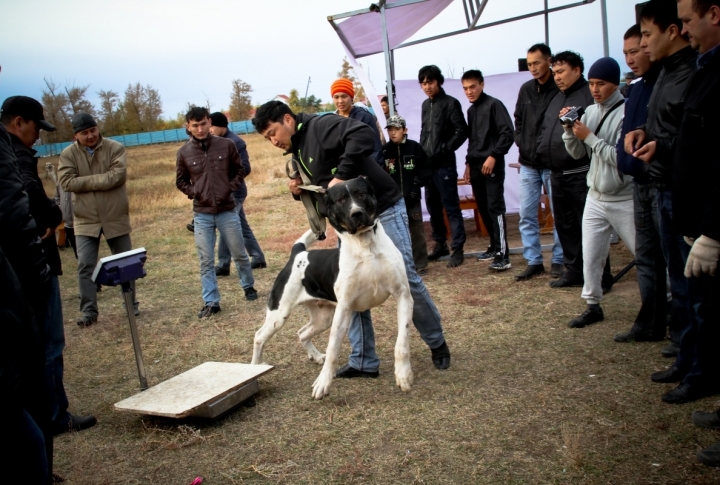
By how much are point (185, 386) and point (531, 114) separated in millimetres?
4496

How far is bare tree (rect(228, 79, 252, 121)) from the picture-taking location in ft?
240

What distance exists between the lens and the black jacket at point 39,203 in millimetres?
4020

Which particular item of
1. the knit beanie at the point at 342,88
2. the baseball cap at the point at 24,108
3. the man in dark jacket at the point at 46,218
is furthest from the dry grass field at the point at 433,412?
the knit beanie at the point at 342,88

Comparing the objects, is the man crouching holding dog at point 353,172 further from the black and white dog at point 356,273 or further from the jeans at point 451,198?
the jeans at point 451,198

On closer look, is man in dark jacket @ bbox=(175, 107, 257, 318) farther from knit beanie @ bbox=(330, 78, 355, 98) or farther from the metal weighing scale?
the metal weighing scale

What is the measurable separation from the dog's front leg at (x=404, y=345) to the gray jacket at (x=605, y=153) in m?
1.85

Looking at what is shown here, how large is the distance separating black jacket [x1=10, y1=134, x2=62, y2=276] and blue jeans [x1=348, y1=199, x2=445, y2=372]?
84.5 inches

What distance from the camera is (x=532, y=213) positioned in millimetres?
6848

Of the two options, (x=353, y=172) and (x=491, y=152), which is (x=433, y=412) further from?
(x=491, y=152)

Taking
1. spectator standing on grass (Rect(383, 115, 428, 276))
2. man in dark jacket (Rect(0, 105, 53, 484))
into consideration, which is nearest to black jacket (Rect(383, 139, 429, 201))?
spectator standing on grass (Rect(383, 115, 428, 276))

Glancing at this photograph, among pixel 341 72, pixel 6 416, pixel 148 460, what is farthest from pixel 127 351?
pixel 341 72

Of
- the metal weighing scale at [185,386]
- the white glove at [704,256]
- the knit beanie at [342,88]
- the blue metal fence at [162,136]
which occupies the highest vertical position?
the blue metal fence at [162,136]

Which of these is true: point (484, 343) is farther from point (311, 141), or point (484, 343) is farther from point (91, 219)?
point (91, 219)

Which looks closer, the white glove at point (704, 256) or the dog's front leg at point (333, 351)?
the white glove at point (704, 256)
